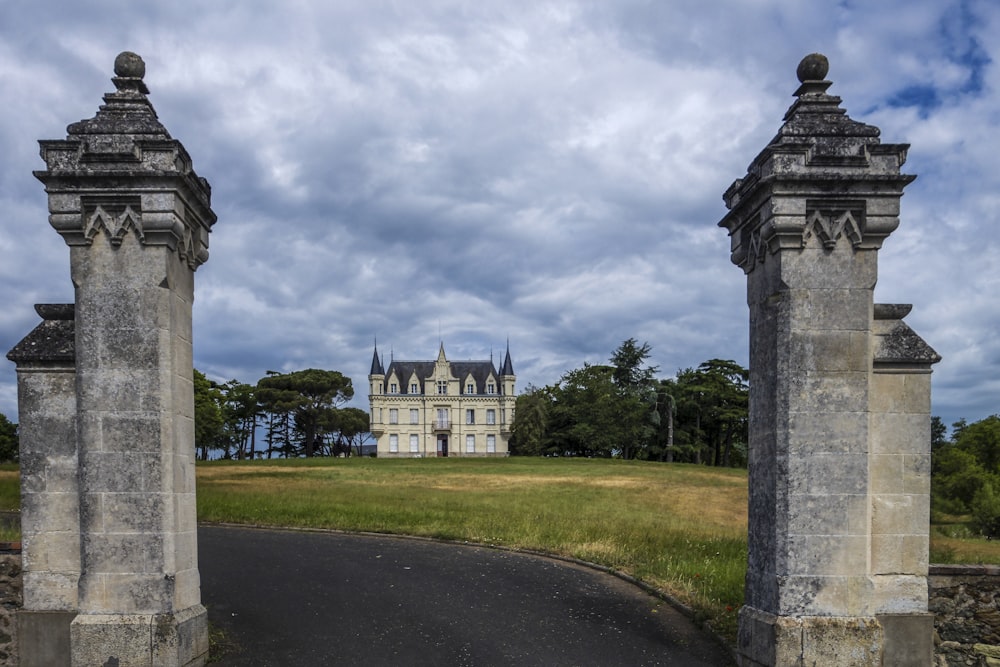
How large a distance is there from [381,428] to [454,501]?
165 ft

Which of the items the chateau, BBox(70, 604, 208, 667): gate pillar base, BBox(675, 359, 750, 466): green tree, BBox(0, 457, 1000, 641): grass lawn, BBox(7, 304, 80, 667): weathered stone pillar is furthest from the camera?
the chateau

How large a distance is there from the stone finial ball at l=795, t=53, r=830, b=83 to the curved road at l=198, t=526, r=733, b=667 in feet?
19.4

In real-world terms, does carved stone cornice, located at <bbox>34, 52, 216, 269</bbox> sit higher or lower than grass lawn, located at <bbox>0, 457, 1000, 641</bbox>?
higher

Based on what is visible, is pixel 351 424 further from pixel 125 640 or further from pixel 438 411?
pixel 125 640

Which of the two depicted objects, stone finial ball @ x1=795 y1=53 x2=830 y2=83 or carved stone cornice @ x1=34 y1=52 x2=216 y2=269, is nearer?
carved stone cornice @ x1=34 y1=52 x2=216 y2=269

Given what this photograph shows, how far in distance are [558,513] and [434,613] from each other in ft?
35.6

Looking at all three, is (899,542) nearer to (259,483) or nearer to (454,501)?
(454,501)

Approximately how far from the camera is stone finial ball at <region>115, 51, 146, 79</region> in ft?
20.0

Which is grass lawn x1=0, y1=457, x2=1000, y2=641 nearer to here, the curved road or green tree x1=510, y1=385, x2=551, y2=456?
the curved road

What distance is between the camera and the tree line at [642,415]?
5362 centimetres

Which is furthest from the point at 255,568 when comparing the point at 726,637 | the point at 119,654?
the point at 726,637

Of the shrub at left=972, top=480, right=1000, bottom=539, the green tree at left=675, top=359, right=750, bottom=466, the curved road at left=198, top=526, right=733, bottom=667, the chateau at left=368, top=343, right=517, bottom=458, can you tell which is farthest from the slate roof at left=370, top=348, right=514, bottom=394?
the curved road at left=198, top=526, right=733, bottom=667

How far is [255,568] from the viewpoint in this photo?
10391 mm

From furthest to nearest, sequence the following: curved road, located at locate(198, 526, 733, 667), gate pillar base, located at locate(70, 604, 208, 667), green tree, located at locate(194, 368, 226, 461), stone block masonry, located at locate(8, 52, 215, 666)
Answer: green tree, located at locate(194, 368, 226, 461)
curved road, located at locate(198, 526, 733, 667)
stone block masonry, located at locate(8, 52, 215, 666)
gate pillar base, located at locate(70, 604, 208, 667)
